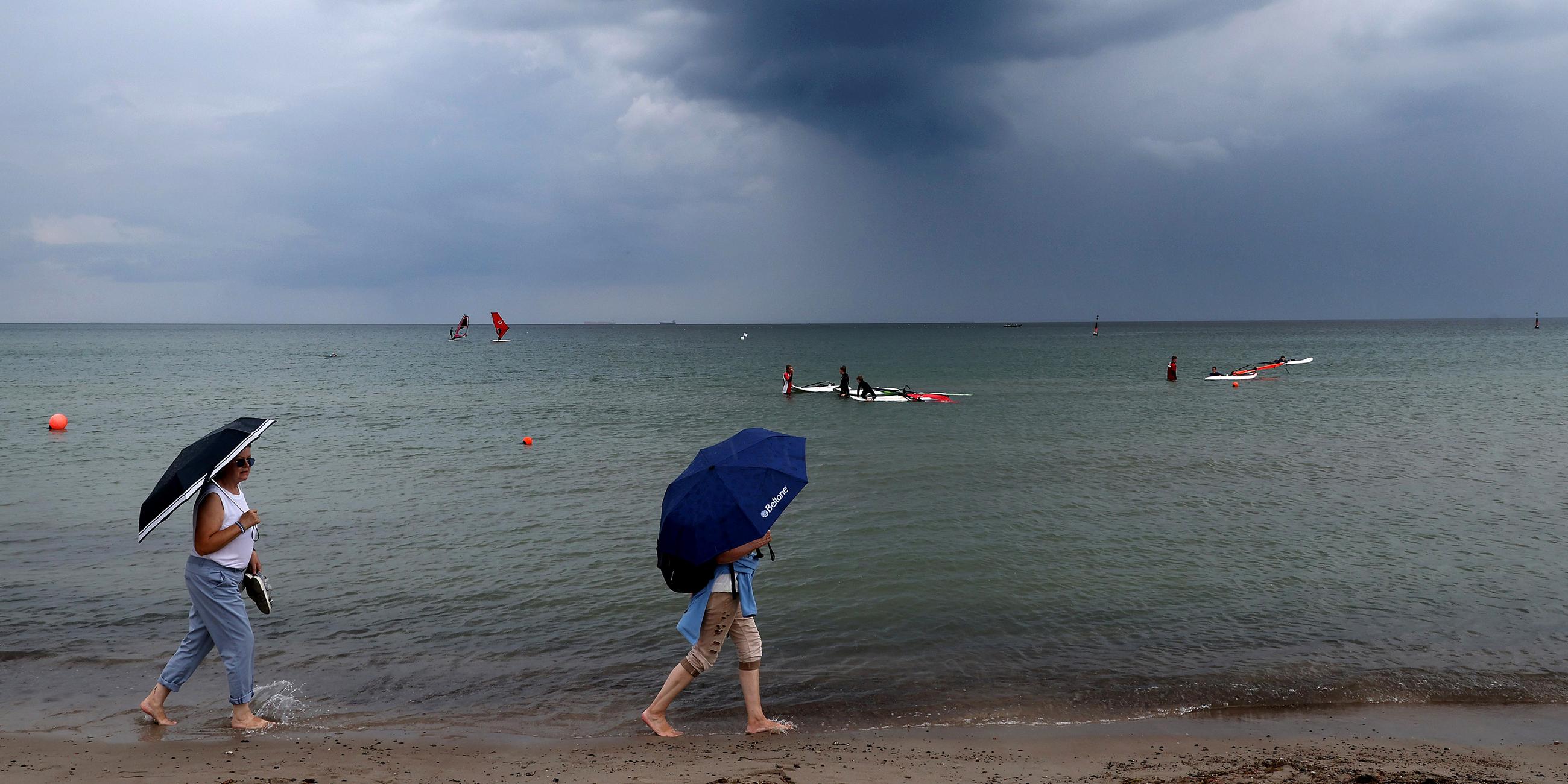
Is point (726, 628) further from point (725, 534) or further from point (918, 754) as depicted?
point (918, 754)

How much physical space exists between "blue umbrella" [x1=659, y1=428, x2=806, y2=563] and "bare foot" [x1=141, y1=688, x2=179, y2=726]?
437 centimetres

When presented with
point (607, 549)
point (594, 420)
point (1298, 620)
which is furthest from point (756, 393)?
point (1298, 620)

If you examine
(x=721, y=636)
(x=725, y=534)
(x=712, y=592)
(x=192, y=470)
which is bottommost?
(x=721, y=636)

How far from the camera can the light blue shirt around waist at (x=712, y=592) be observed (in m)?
6.70

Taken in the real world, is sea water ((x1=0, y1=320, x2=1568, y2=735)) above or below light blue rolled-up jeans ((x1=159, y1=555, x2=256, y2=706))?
below

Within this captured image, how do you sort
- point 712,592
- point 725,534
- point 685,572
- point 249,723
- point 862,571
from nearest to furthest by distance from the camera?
1. point 725,534
2. point 685,572
3. point 712,592
4. point 249,723
5. point 862,571

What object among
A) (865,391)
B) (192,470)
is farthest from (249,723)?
(865,391)

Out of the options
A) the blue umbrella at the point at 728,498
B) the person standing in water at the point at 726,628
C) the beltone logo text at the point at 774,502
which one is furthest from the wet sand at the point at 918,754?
the beltone logo text at the point at 774,502

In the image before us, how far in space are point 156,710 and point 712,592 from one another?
469 cm

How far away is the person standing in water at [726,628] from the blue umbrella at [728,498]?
0.15 metres

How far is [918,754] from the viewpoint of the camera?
22.2 ft

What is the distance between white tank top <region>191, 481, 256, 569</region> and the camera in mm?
6504

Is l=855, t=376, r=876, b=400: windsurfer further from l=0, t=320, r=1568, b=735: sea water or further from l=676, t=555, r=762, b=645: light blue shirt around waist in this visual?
l=676, t=555, r=762, b=645: light blue shirt around waist

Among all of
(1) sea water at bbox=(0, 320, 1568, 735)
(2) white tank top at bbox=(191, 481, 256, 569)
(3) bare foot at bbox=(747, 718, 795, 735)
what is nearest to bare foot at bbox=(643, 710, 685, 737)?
(1) sea water at bbox=(0, 320, 1568, 735)
